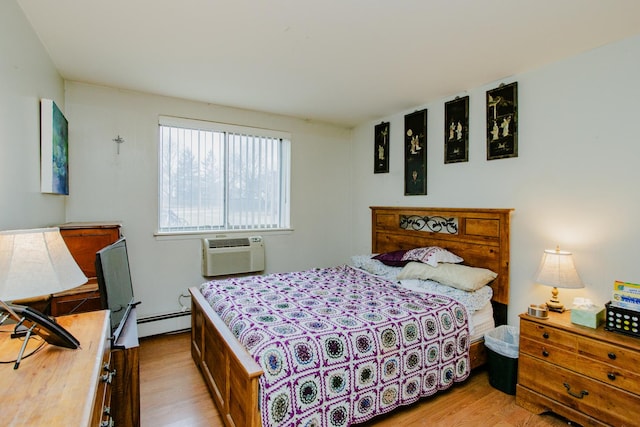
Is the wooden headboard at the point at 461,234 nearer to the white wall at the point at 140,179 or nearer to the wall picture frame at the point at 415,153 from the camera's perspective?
the wall picture frame at the point at 415,153

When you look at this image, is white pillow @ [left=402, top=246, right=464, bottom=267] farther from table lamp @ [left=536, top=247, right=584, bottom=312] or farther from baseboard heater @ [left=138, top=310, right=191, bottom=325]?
Result: baseboard heater @ [left=138, top=310, right=191, bottom=325]

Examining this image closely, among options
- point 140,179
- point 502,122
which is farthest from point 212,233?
point 502,122

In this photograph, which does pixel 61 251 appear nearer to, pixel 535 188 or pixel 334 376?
pixel 334 376

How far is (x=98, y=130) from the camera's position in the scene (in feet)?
10.2

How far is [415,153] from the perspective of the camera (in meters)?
3.63

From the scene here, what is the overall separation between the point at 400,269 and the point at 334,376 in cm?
170

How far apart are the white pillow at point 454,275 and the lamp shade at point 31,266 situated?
256 centimetres

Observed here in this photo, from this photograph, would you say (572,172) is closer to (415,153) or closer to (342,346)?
(415,153)

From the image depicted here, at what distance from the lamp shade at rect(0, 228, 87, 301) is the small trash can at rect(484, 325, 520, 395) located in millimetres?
2747

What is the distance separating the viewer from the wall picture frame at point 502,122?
274cm

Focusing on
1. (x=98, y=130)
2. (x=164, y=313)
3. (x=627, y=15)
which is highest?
(x=627, y=15)

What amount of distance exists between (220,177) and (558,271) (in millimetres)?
3344

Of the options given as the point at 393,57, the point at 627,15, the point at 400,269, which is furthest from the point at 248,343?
the point at 627,15

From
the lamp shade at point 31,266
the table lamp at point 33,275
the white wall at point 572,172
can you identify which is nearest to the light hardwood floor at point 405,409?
the white wall at point 572,172
